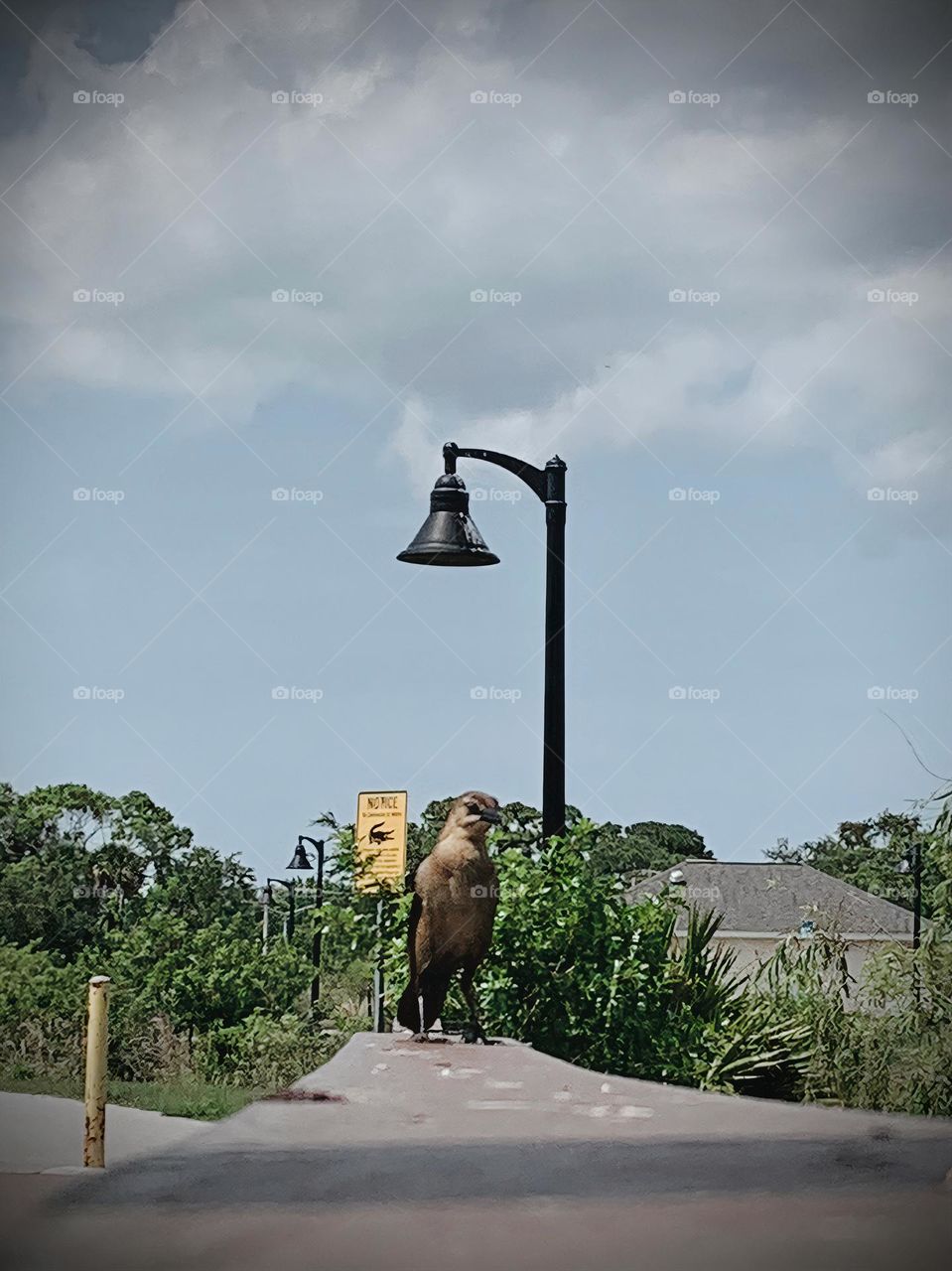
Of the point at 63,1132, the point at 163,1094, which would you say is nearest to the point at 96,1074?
the point at 63,1132

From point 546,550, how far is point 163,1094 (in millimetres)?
3116

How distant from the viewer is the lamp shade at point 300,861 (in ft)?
36.3

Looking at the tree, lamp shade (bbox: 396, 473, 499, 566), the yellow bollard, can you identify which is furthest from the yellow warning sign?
the tree

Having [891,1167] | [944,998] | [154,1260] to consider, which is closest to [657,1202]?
[891,1167]

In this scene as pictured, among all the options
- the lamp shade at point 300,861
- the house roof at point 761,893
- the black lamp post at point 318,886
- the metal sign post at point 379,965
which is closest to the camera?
the metal sign post at point 379,965

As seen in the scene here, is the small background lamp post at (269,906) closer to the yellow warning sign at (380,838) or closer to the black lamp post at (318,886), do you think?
the black lamp post at (318,886)

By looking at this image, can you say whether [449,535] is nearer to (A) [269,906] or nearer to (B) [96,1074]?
(B) [96,1074]

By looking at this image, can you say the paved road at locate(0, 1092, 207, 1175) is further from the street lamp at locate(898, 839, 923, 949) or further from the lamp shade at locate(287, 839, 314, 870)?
the lamp shade at locate(287, 839, 314, 870)

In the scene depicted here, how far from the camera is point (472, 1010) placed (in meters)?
6.71

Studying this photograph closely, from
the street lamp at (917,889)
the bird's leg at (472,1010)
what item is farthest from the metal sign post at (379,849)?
the street lamp at (917,889)

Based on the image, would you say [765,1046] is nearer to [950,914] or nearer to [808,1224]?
[950,914]

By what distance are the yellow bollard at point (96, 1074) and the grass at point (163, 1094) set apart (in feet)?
8.93

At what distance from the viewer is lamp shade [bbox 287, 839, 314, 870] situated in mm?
11070

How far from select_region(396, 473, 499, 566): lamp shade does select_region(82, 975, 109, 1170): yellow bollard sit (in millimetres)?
3173
